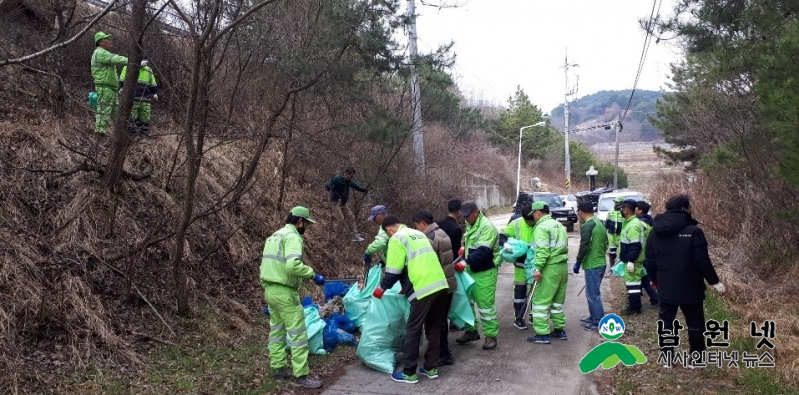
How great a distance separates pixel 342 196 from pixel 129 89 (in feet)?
16.4

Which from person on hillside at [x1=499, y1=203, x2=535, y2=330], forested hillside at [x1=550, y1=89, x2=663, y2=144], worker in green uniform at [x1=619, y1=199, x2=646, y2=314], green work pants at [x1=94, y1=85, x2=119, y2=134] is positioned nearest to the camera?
person on hillside at [x1=499, y1=203, x2=535, y2=330]

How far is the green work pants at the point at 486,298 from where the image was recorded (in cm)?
727

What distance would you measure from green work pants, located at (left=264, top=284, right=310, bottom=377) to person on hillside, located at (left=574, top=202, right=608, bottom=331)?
419 centimetres

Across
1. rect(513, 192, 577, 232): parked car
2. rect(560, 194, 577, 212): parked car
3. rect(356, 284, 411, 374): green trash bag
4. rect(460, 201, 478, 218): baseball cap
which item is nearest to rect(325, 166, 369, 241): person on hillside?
rect(460, 201, 478, 218): baseball cap

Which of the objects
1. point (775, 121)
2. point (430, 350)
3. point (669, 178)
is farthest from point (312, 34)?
point (669, 178)

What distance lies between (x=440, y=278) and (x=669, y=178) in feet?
68.5

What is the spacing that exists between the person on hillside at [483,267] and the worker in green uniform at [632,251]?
2.54 m

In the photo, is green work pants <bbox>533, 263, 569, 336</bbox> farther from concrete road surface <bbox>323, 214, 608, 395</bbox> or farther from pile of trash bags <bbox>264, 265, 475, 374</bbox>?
pile of trash bags <bbox>264, 265, 475, 374</bbox>

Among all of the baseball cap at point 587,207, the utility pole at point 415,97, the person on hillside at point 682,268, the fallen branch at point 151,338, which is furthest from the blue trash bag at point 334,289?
the utility pole at point 415,97

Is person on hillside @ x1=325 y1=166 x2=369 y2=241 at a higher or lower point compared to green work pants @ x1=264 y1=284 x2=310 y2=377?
higher

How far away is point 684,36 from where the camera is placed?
11.2 metres

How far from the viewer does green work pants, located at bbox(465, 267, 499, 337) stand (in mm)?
7266

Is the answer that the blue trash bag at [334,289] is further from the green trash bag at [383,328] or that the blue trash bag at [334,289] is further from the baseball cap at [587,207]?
the baseball cap at [587,207]

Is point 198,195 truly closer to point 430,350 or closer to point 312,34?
point 312,34
